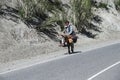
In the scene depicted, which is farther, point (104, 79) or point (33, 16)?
point (33, 16)

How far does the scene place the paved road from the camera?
12.0m

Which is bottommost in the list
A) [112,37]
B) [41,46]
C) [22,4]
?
[112,37]

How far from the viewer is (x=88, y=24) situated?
3166 centimetres

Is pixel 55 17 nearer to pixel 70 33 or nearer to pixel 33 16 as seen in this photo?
pixel 33 16

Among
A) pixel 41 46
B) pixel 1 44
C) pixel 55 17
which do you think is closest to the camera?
pixel 1 44

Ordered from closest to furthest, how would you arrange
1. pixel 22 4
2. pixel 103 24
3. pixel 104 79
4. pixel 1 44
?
1. pixel 104 79
2. pixel 1 44
3. pixel 22 4
4. pixel 103 24

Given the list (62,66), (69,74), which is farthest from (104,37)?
(69,74)

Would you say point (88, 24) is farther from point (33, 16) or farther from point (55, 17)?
point (33, 16)

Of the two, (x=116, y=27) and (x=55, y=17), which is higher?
(x=55, y=17)

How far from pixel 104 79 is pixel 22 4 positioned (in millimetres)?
14201

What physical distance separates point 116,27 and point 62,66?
21.9 metres

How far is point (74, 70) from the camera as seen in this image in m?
13.5

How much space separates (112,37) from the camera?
3150cm

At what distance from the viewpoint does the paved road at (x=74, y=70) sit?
39.5 feet
